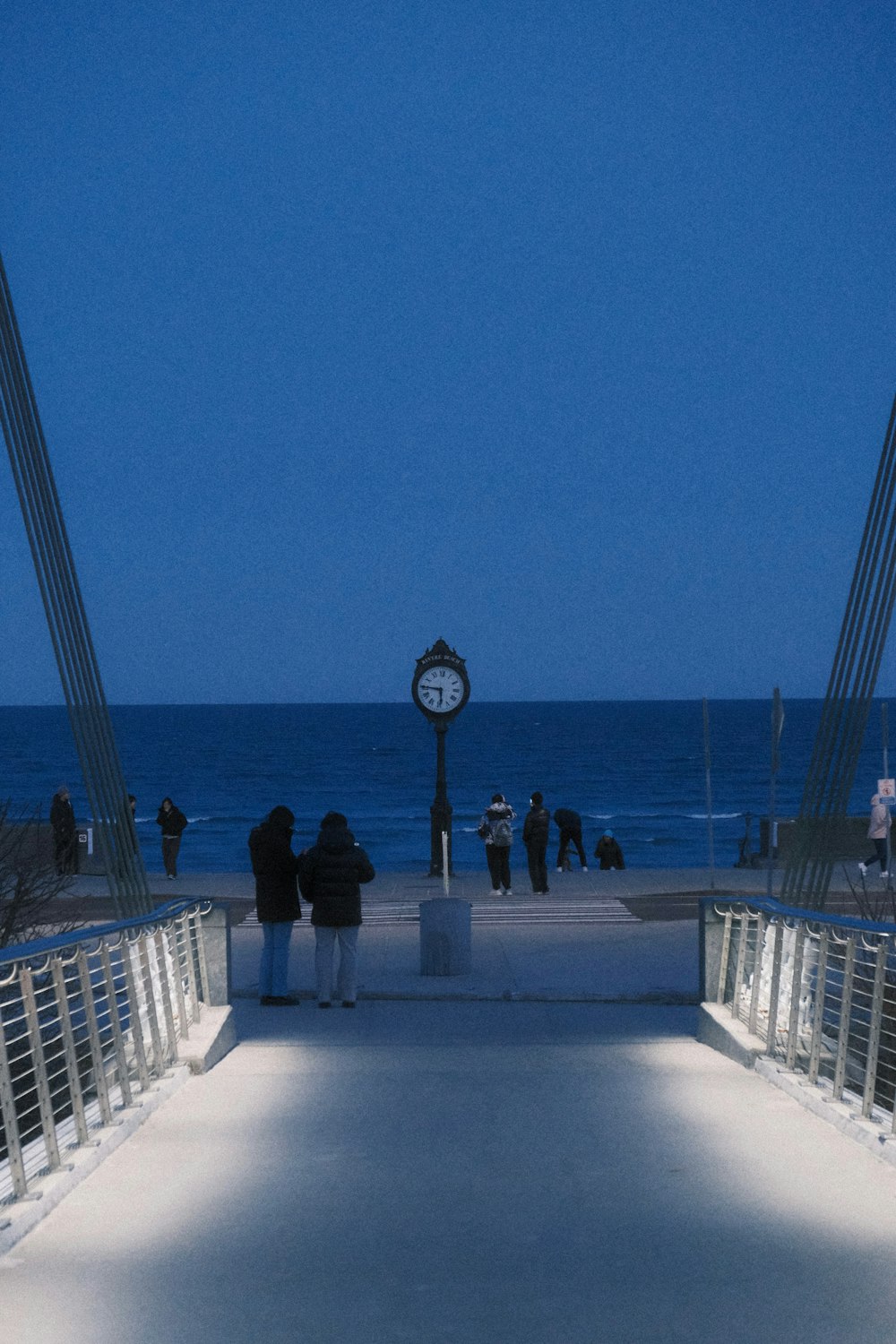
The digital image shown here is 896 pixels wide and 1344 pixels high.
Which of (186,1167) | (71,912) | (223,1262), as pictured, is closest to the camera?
(223,1262)

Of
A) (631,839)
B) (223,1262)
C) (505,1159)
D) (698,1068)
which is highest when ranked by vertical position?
(223,1262)

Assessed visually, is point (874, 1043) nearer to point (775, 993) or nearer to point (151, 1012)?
point (775, 993)

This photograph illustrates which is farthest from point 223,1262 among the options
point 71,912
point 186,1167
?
point 71,912

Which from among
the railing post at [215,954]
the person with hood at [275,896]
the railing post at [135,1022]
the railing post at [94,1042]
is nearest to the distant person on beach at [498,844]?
the person with hood at [275,896]

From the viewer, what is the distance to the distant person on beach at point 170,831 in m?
29.3

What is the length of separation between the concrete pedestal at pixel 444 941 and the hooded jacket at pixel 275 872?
2.20 meters

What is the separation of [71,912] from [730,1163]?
15.3m

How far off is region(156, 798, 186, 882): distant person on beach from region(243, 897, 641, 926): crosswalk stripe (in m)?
6.48

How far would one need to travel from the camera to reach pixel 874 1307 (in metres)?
4.81

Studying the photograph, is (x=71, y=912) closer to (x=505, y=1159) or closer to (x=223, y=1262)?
(x=505, y=1159)

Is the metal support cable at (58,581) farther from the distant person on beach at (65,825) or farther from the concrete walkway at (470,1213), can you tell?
the distant person on beach at (65,825)

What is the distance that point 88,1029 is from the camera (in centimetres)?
737

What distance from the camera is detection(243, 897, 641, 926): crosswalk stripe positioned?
70.8ft

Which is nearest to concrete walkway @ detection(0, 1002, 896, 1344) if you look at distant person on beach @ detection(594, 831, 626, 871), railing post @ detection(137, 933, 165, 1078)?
railing post @ detection(137, 933, 165, 1078)
